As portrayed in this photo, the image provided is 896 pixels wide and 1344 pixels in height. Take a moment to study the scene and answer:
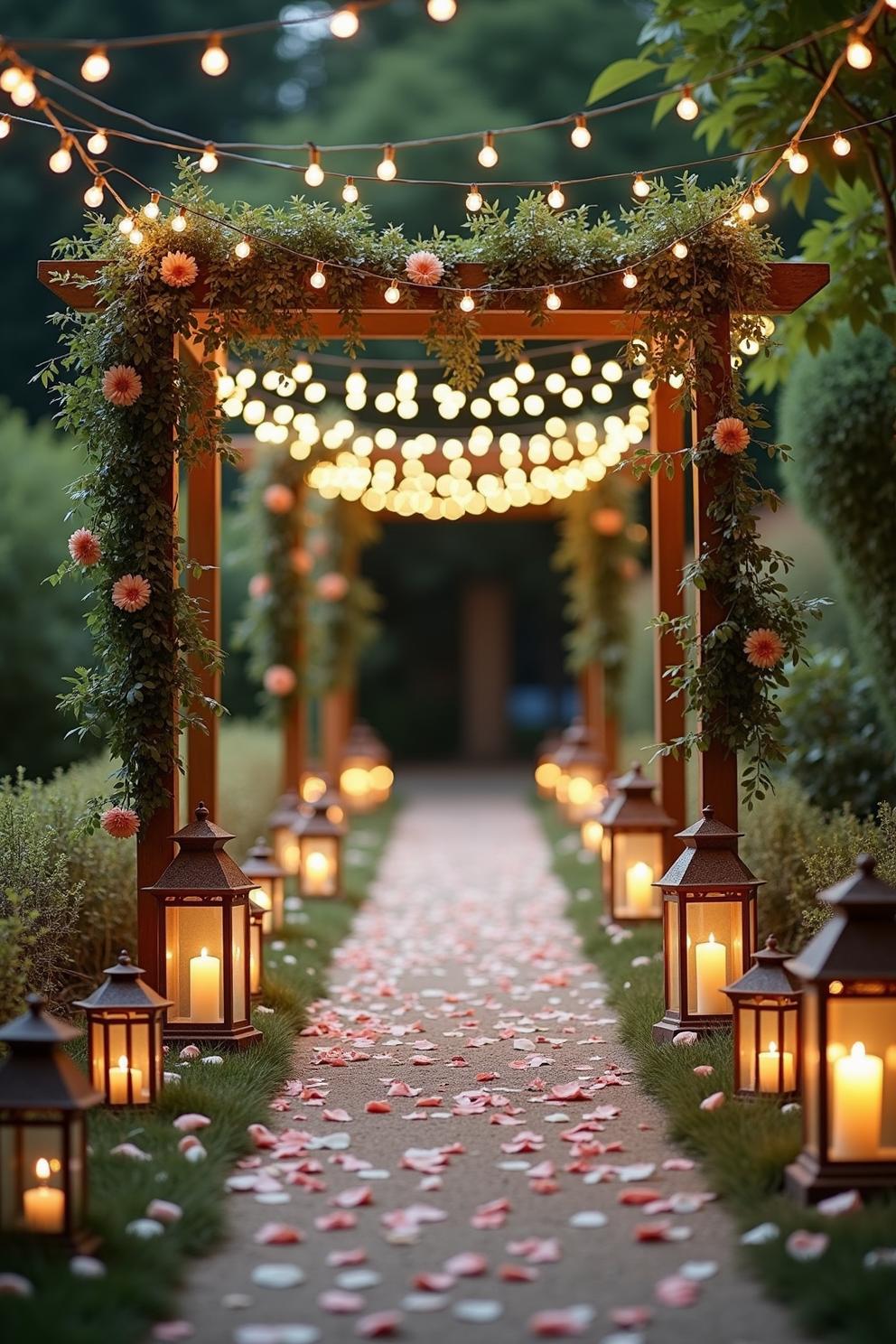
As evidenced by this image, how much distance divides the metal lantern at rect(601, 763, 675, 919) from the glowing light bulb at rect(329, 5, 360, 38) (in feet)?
15.3

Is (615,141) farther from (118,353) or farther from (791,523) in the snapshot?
(118,353)

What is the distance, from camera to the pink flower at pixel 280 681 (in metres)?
11.0

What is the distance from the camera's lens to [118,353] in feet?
18.5

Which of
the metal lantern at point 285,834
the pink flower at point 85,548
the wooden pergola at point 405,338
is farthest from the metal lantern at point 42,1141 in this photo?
A: the metal lantern at point 285,834

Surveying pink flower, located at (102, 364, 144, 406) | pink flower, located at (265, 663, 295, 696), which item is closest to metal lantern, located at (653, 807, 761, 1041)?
pink flower, located at (102, 364, 144, 406)

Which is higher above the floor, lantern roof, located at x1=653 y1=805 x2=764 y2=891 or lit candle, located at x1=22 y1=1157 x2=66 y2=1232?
lantern roof, located at x1=653 y1=805 x2=764 y2=891

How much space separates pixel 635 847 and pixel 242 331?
3770 millimetres

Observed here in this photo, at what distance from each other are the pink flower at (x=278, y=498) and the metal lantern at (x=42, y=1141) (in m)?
7.98

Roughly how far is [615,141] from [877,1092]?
19.6m

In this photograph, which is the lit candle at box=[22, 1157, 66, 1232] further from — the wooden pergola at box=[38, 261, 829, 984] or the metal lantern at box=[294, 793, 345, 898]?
the metal lantern at box=[294, 793, 345, 898]

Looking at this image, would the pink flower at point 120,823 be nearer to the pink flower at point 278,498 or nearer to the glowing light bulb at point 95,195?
the glowing light bulb at point 95,195

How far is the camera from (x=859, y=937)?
3.71 meters

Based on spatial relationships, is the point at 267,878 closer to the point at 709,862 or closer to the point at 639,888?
the point at 639,888

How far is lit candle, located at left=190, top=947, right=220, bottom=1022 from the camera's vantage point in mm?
5414
